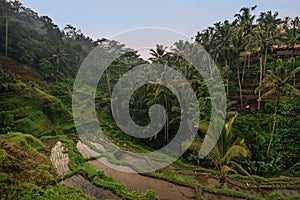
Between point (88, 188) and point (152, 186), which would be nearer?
point (88, 188)

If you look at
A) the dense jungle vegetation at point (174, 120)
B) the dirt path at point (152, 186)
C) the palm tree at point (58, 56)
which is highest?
the palm tree at point (58, 56)

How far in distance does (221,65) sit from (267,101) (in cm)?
803

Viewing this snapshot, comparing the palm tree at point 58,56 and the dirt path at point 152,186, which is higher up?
the palm tree at point 58,56

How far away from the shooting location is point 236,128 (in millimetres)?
17578

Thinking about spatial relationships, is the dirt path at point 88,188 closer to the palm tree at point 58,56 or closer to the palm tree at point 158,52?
the palm tree at point 158,52

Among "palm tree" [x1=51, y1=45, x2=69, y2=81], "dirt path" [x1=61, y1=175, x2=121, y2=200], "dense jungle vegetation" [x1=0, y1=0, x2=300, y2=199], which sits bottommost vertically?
"dirt path" [x1=61, y1=175, x2=121, y2=200]

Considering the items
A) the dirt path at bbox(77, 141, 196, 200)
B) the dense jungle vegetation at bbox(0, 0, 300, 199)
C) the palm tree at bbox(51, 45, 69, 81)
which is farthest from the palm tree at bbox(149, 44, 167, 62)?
the palm tree at bbox(51, 45, 69, 81)

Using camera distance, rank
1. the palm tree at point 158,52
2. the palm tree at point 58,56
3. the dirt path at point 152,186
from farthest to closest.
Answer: the palm tree at point 58,56 < the palm tree at point 158,52 < the dirt path at point 152,186

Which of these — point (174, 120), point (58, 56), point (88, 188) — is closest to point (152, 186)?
point (88, 188)

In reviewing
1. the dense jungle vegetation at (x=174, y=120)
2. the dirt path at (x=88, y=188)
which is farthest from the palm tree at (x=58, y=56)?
the dirt path at (x=88, y=188)

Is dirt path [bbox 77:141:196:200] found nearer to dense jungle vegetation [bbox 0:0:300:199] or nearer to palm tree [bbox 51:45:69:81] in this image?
dense jungle vegetation [bbox 0:0:300:199]

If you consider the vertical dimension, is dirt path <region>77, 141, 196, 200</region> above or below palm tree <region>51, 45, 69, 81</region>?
below

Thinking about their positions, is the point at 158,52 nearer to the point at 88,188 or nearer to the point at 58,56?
the point at 88,188

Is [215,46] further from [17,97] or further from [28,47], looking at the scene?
[28,47]
